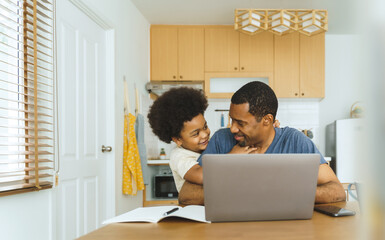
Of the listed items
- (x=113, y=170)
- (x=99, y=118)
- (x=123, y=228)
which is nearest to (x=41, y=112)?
→ (x=99, y=118)

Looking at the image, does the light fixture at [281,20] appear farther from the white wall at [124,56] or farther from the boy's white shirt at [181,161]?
the boy's white shirt at [181,161]

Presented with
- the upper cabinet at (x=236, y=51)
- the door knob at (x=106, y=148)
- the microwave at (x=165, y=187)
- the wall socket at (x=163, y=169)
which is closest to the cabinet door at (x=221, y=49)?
the upper cabinet at (x=236, y=51)

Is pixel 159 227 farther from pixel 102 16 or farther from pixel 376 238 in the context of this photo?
pixel 102 16

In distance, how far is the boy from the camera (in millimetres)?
1921

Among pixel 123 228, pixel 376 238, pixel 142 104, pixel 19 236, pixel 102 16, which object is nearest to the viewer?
pixel 376 238

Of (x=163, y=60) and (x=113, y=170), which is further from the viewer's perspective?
(x=163, y=60)

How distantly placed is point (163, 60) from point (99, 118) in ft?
5.75

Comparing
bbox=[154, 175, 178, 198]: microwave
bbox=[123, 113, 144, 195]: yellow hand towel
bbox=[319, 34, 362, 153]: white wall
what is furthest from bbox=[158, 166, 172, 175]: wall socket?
bbox=[319, 34, 362, 153]: white wall

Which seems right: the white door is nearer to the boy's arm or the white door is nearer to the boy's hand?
the boy's arm

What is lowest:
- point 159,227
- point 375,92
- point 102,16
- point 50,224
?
point 50,224

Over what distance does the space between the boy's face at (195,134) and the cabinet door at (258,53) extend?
2860 millimetres

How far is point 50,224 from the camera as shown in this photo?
2.29 m

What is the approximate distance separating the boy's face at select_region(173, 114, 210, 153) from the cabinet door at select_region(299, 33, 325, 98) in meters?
3.03

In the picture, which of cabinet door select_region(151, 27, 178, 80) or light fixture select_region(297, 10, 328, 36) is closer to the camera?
light fixture select_region(297, 10, 328, 36)
